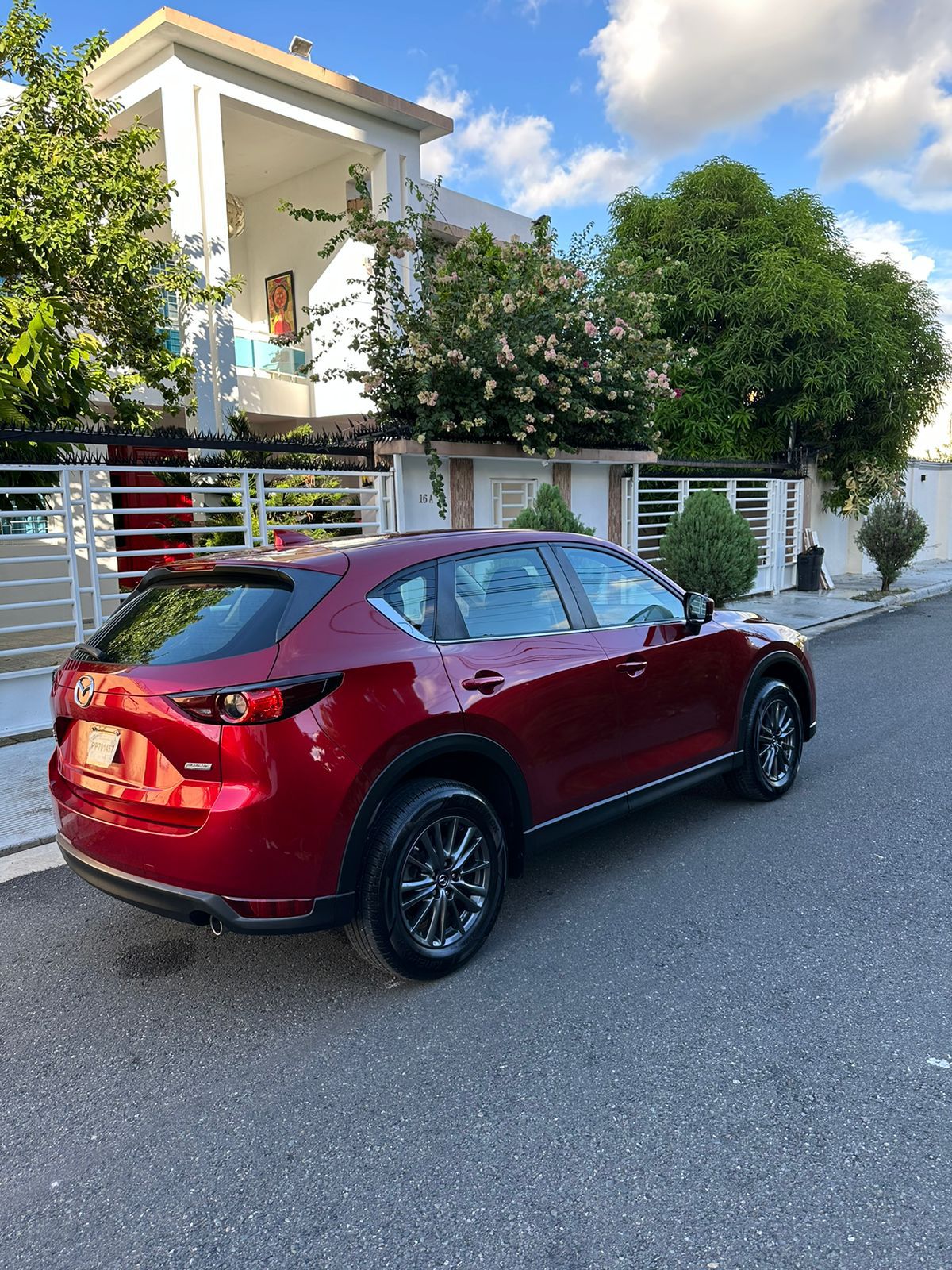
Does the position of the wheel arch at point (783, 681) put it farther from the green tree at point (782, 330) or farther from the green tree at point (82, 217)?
the green tree at point (782, 330)

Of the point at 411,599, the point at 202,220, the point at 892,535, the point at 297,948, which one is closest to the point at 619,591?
the point at 411,599

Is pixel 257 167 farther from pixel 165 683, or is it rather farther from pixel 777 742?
pixel 165 683

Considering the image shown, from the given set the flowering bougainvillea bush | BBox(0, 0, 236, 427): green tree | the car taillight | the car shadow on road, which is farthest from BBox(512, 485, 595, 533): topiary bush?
the car taillight

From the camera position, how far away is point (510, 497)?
10.9 meters

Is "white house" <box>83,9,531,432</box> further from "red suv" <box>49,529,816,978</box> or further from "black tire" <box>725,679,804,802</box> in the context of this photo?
"red suv" <box>49,529,816,978</box>

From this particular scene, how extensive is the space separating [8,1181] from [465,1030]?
1.38 meters

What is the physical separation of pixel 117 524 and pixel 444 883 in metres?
11.1

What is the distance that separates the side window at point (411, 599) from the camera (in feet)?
10.7

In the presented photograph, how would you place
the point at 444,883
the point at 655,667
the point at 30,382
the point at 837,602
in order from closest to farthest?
1. the point at 444,883
2. the point at 655,667
3. the point at 30,382
4. the point at 837,602

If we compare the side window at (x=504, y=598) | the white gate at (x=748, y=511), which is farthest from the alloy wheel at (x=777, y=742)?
the white gate at (x=748, y=511)

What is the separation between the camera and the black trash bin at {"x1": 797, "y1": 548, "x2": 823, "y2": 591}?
51.9 ft

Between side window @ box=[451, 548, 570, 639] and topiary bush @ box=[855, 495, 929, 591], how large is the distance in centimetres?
1331

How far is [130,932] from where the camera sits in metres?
3.73

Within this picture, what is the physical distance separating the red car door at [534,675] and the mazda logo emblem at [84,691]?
4.27 ft
